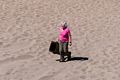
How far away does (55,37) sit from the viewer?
1517 cm

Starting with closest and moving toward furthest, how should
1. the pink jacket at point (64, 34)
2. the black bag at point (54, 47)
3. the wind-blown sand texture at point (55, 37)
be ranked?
1. the wind-blown sand texture at point (55, 37)
2. the pink jacket at point (64, 34)
3. the black bag at point (54, 47)

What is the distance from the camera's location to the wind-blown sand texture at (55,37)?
11.2 m

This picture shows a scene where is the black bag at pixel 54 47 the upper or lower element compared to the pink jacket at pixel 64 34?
lower

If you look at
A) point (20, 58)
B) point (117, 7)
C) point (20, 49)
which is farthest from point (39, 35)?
point (117, 7)

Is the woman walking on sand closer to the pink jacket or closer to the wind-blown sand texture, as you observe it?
the pink jacket

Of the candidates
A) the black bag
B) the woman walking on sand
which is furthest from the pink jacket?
the black bag

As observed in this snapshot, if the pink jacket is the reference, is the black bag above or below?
below

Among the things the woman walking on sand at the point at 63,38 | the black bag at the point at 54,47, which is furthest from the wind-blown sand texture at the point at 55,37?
the woman walking on sand at the point at 63,38

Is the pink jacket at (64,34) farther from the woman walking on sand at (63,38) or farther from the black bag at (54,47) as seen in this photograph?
the black bag at (54,47)

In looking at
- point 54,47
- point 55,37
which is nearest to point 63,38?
point 54,47

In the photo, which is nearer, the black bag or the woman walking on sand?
the woman walking on sand

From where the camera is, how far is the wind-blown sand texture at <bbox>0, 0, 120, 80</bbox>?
1117 cm

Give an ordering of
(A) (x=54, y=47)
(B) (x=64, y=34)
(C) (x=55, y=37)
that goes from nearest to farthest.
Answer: (B) (x=64, y=34) < (A) (x=54, y=47) < (C) (x=55, y=37)

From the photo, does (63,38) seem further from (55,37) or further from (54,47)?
(55,37)
